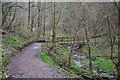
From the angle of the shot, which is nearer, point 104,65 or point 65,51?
point 104,65

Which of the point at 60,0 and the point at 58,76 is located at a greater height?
the point at 60,0

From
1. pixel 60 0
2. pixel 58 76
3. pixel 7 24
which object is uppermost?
pixel 60 0

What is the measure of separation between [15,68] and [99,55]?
17.3 metres

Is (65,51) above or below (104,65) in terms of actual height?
above

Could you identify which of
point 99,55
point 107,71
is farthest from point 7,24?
point 107,71

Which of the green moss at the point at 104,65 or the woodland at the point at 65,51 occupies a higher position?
the woodland at the point at 65,51

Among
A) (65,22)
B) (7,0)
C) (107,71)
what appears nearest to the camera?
(107,71)

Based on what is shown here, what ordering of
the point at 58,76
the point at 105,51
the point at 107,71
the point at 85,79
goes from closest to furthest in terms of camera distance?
1. the point at 58,76
2. the point at 85,79
3. the point at 107,71
4. the point at 105,51

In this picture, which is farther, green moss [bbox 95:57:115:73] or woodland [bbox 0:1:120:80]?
green moss [bbox 95:57:115:73]

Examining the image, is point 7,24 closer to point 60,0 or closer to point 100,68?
point 60,0

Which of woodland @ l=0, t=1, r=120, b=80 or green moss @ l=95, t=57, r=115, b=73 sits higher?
woodland @ l=0, t=1, r=120, b=80

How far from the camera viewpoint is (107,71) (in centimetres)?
1997

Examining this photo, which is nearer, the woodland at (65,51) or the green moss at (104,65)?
the woodland at (65,51)

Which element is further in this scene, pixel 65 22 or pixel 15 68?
pixel 65 22
